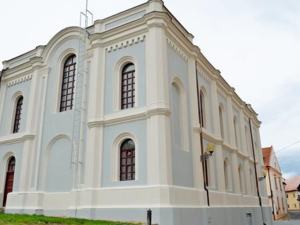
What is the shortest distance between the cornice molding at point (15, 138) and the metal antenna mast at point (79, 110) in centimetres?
340

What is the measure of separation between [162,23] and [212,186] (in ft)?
31.3

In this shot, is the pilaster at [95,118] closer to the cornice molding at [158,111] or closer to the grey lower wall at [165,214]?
the grey lower wall at [165,214]

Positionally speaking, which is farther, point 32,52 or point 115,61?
point 32,52

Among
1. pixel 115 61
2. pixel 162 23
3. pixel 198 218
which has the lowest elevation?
pixel 198 218

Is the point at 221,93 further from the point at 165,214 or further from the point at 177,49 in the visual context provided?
the point at 165,214

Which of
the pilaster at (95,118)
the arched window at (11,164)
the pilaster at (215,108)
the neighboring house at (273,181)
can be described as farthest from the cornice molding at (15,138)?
the neighboring house at (273,181)

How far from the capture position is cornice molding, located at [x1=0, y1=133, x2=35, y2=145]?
18.0 m

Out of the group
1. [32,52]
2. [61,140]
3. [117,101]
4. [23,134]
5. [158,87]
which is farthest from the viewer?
[32,52]

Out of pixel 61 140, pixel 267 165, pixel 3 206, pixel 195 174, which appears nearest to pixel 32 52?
pixel 61 140

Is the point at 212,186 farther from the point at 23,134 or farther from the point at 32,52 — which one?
the point at 32,52

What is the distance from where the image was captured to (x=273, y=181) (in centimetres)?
4556

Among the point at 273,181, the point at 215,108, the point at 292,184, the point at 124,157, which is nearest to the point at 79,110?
the point at 124,157

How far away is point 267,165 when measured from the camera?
45000 millimetres

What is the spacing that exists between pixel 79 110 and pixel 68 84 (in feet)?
8.54
